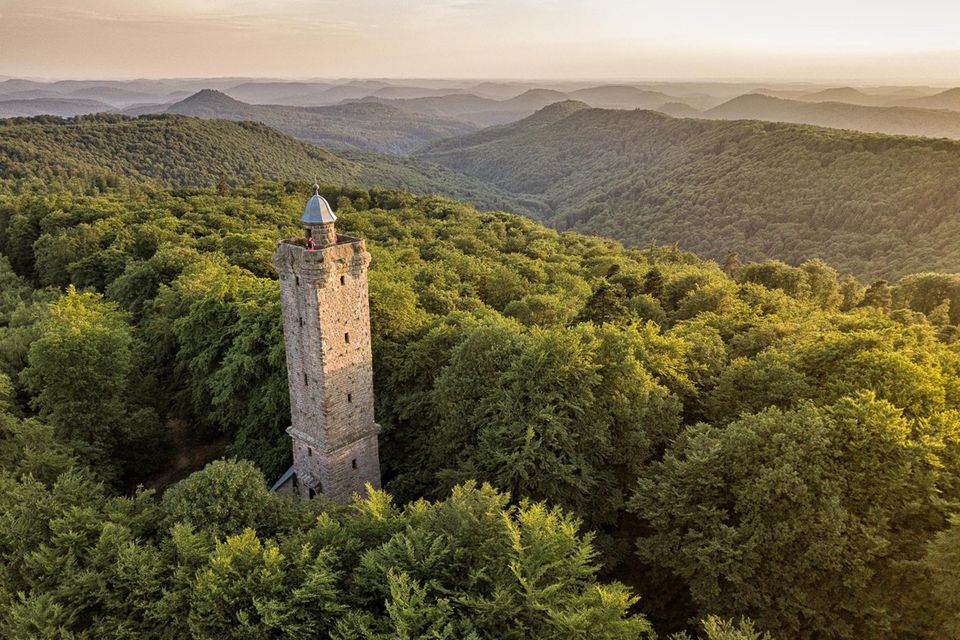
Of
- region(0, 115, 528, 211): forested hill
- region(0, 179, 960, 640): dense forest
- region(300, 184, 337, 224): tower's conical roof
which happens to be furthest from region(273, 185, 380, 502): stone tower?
region(0, 115, 528, 211): forested hill

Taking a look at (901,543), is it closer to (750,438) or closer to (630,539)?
(750,438)

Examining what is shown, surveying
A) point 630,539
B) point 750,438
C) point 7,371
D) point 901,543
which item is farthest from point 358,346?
point 7,371

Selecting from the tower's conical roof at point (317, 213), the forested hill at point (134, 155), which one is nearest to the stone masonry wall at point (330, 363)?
the tower's conical roof at point (317, 213)

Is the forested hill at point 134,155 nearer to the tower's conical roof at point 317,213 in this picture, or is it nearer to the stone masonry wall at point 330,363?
the stone masonry wall at point 330,363

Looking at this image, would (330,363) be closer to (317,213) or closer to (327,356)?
(327,356)

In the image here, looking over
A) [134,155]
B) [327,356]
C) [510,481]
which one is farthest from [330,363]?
[134,155]

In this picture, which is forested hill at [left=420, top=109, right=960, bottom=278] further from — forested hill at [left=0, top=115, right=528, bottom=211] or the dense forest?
forested hill at [left=0, top=115, right=528, bottom=211]
